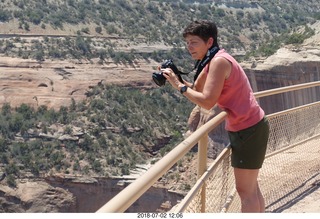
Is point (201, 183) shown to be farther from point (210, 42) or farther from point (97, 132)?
point (97, 132)

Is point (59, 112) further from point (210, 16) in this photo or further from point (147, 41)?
point (210, 16)

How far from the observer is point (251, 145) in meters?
4.45

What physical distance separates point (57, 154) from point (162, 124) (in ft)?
24.3

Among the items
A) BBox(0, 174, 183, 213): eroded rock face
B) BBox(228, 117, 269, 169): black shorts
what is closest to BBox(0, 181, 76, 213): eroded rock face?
BBox(0, 174, 183, 213): eroded rock face

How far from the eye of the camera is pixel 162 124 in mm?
44031

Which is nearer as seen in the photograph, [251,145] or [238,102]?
[238,102]

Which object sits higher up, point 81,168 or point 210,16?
point 210,16

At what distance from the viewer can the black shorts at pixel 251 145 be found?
4422mm

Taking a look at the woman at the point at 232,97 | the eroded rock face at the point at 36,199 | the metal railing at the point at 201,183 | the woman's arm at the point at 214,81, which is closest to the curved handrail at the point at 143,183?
the metal railing at the point at 201,183

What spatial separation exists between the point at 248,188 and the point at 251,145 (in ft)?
0.96

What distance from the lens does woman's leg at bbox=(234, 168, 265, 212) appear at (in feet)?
14.8

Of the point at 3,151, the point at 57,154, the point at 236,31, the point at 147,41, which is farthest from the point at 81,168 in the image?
the point at 236,31

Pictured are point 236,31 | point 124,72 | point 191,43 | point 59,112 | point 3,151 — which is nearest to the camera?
point 191,43

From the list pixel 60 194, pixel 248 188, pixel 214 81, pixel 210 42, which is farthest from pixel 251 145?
pixel 60 194
